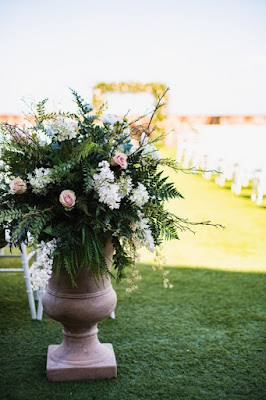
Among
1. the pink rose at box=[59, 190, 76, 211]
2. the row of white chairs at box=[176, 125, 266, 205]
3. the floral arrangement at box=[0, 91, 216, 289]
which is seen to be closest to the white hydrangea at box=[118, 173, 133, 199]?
the floral arrangement at box=[0, 91, 216, 289]

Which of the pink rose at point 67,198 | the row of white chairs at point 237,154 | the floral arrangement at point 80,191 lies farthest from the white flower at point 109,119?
the row of white chairs at point 237,154

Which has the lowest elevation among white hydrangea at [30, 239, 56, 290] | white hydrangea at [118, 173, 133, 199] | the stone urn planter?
the stone urn planter

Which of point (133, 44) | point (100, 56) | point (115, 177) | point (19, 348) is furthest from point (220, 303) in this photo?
point (133, 44)

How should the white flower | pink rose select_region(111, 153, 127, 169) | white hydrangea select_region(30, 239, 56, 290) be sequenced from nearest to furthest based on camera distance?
white hydrangea select_region(30, 239, 56, 290)
pink rose select_region(111, 153, 127, 169)
the white flower

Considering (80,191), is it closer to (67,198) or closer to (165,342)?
(67,198)

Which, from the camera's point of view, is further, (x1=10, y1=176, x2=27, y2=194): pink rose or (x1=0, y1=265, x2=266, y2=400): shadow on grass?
(x1=0, y1=265, x2=266, y2=400): shadow on grass

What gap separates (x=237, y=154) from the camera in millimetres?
7305

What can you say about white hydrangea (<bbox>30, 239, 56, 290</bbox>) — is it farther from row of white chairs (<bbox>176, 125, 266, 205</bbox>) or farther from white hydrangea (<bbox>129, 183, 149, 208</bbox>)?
row of white chairs (<bbox>176, 125, 266, 205</bbox>)

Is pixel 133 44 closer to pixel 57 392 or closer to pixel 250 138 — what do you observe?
pixel 250 138

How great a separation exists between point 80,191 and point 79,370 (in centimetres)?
82

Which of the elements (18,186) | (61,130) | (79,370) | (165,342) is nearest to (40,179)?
(18,186)

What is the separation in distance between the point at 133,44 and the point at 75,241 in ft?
88.8

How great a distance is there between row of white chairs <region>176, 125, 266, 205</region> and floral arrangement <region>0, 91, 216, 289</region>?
14.2 feet

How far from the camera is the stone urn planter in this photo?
1.78 meters
